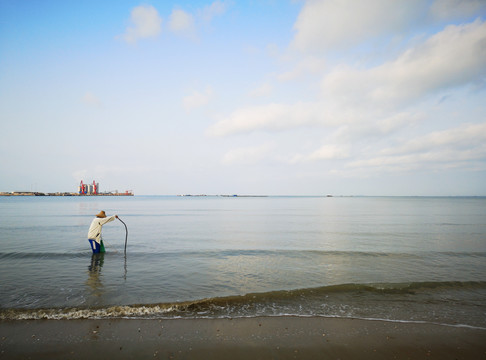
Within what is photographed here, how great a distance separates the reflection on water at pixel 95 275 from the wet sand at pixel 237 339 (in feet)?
9.50

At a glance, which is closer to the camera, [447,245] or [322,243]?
[447,245]

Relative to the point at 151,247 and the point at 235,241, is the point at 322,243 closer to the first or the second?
the point at 235,241

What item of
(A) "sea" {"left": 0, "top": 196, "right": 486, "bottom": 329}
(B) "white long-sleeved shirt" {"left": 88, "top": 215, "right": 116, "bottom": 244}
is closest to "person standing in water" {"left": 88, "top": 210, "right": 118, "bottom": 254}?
(B) "white long-sleeved shirt" {"left": 88, "top": 215, "right": 116, "bottom": 244}

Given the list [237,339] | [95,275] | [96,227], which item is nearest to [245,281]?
[237,339]

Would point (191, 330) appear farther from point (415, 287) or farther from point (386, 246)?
point (386, 246)

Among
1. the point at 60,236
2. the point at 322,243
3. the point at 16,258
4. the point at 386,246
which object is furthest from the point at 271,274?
the point at 60,236

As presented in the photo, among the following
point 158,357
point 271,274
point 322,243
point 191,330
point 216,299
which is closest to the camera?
point 158,357

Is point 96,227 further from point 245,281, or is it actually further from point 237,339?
point 237,339

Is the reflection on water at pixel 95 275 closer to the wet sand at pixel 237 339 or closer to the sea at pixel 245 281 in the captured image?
the sea at pixel 245 281

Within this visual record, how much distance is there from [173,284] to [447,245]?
2253cm

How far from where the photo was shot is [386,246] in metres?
21.5

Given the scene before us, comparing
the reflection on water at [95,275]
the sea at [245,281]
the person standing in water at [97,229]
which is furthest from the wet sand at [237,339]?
the person standing in water at [97,229]

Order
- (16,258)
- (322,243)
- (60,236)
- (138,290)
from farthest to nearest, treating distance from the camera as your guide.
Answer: (60,236) < (322,243) < (16,258) < (138,290)

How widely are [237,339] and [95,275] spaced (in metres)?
9.54
